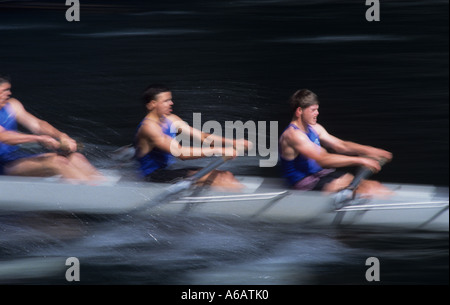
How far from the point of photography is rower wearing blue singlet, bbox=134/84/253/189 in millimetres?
2518

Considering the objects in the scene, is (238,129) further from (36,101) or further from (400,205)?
(36,101)

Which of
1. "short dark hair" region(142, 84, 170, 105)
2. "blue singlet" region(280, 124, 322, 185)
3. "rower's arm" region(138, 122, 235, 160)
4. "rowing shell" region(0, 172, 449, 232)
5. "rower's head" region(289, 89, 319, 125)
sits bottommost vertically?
"rowing shell" region(0, 172, 449, 232)

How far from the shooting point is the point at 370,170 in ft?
8.00

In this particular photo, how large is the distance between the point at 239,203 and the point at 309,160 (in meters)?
0.32

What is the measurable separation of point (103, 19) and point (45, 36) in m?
0.66

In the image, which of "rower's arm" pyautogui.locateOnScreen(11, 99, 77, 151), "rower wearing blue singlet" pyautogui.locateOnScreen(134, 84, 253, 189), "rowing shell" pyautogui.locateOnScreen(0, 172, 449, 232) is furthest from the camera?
"rower's arm" pyautogui.locateOnScreen(11, 99, 77, 151)

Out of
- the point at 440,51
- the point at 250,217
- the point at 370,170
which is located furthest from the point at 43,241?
the point at 440,51

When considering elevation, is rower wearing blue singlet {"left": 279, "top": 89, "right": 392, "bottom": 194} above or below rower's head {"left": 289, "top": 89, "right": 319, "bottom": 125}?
below

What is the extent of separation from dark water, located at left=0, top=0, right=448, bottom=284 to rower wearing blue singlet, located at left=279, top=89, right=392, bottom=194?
0.16 metres

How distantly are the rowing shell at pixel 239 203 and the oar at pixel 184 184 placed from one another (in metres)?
0.01

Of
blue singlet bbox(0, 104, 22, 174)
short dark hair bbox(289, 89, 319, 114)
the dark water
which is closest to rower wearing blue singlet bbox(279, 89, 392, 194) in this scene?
short dark hair bbox(289, 89, 319, 114)

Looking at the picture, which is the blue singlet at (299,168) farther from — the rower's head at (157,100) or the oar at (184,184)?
the rower's head at (157,100)

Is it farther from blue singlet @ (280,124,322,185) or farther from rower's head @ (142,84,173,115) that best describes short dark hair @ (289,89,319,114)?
rower's head @ (142,84,173,115)

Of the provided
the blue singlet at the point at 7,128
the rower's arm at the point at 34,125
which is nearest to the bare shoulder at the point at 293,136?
the rower's arm at the point at 34,125
